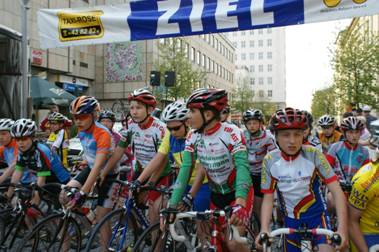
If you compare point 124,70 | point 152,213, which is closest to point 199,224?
point 152,213

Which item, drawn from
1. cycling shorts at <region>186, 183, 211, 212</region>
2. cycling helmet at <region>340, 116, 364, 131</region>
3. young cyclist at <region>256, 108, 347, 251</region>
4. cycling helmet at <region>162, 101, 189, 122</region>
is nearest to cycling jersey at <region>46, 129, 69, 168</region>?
cycling helmet at <region>162, 101, 189, 122</region>

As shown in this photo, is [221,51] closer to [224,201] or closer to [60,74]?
[60,74]

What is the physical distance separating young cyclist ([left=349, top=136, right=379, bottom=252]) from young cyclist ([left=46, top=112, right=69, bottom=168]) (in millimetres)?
6295

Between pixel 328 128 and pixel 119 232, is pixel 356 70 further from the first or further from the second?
pixel 119 232

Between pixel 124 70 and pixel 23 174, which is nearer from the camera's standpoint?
pixel 23 174

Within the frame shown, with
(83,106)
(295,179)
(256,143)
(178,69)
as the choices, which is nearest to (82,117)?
(83,106)

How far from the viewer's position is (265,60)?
123 m

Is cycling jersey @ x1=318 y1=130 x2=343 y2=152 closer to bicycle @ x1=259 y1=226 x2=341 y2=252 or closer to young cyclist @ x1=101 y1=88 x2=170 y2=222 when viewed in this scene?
young cyclist @ x1=101 y1=88 x2=170 y2=222

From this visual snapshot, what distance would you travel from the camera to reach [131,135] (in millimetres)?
5203

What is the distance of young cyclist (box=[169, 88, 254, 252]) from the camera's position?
3.71m

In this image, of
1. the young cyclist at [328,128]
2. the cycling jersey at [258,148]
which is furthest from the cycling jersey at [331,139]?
the cycling jersey at [258,148]

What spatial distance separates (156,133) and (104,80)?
1319 inches

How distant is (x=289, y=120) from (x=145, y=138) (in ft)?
7.46

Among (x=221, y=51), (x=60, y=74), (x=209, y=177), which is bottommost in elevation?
(x=209, y=177)
